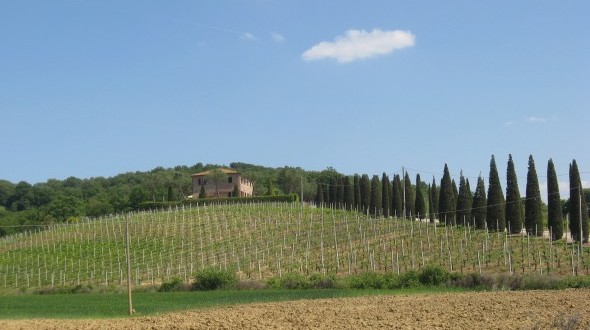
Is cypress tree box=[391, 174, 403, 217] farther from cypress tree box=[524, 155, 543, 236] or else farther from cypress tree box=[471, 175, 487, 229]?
cypress tree box=[524, 155, 543, 236]

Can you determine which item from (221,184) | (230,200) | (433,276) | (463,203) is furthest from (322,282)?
(221,184)

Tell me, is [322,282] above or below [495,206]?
below

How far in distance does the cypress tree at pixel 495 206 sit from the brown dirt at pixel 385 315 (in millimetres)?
27924

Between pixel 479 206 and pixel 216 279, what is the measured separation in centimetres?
2753

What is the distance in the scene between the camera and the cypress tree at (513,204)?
169 ft

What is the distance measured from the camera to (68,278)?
4741 cm

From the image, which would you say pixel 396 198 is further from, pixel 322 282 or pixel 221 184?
pixel 221 184

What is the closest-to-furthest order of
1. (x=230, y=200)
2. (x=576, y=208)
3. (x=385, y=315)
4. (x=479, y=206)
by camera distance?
(x=385, y=315)
(x=576, y=208)
(x=479, y=206)
(x=230, y=200)

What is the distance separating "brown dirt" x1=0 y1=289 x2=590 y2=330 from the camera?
1798 cm

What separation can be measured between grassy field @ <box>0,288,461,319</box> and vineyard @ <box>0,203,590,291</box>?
26.4 ft

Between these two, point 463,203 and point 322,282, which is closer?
point 322,282

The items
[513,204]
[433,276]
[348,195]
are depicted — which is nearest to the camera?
[433,276]

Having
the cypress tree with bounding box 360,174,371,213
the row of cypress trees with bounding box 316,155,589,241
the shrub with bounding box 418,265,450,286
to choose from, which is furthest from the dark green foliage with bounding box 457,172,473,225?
the shrub with bounding box 418,265,450,286

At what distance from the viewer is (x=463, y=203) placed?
5841 cm
